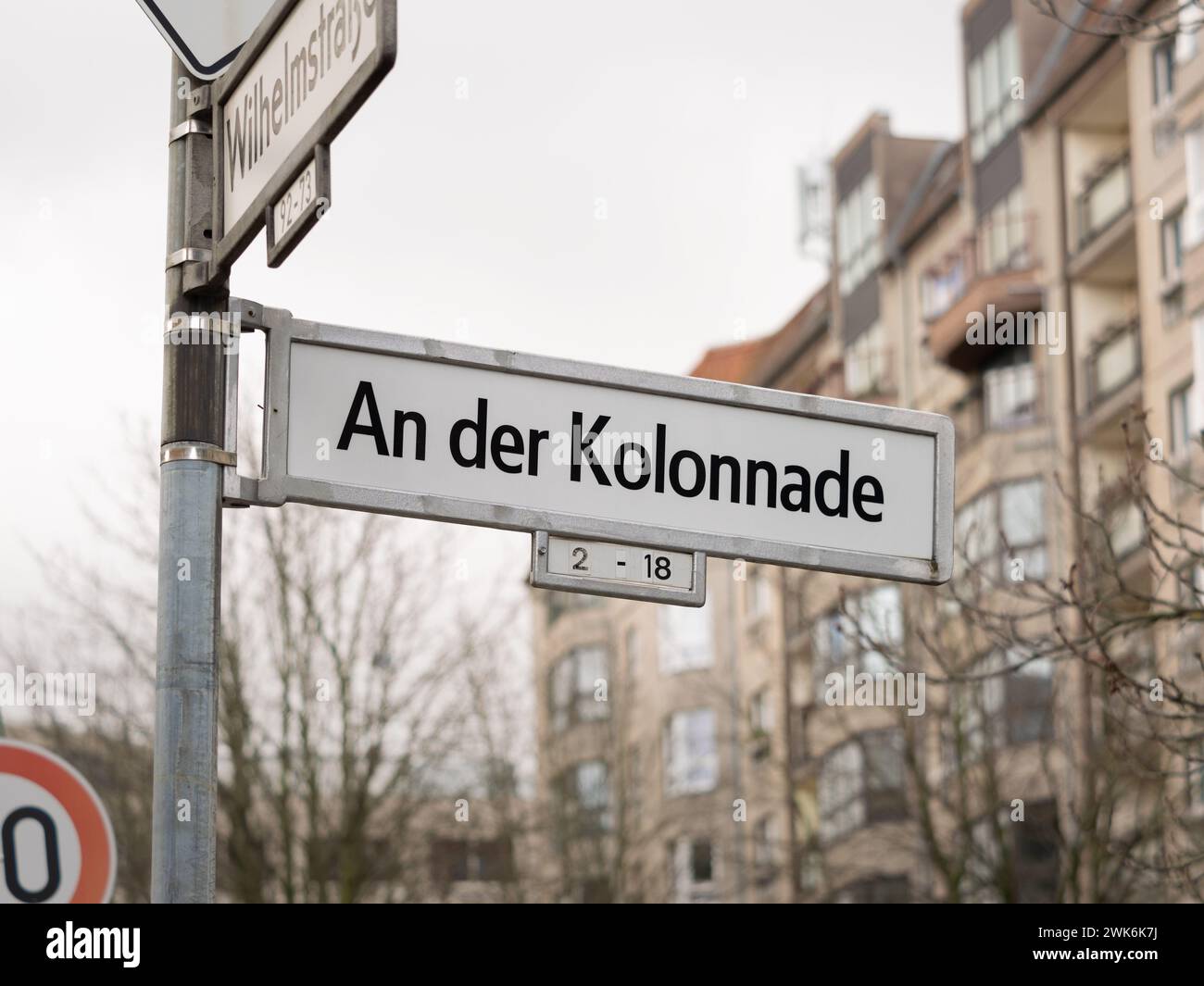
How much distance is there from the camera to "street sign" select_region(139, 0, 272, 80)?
12.5 feet

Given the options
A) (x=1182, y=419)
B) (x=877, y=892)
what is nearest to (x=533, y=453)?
(x=1182, y=419)

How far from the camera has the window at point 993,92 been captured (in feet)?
121

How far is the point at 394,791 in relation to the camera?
26.3 m

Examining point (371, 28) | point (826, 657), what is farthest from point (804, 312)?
point (371, 28)

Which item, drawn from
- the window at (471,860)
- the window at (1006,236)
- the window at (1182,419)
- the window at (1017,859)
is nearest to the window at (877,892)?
the window at (1017,859)

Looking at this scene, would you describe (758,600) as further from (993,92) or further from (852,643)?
(852,643)

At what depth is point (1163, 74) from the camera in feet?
103

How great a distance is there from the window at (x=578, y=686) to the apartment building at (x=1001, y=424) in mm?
736

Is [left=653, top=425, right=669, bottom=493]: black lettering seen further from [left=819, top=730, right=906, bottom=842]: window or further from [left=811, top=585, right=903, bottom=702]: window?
[left=819, top=730, right=906, bottom=842]: window

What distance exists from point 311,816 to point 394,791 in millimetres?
1109

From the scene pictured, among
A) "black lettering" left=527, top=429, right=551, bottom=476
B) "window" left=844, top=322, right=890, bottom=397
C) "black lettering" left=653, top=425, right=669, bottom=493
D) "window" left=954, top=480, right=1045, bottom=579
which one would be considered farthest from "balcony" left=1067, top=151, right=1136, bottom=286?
"black lettering" left=527, top=429, right=551, bottom=476

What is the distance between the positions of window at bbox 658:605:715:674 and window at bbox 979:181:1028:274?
1857cm

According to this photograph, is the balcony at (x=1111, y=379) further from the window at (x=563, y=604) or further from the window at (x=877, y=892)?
the window at (x=563, y=604)
